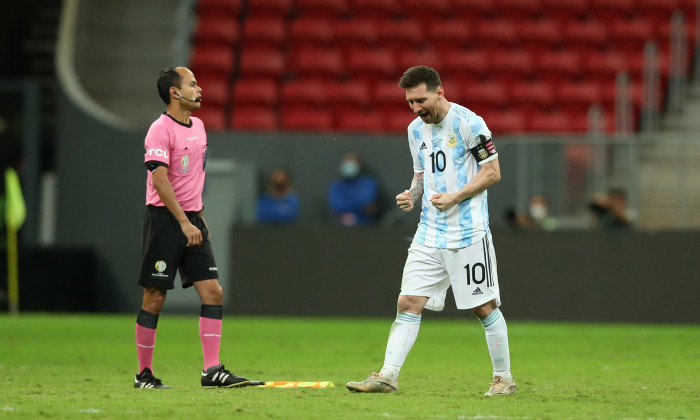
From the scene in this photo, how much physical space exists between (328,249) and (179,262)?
836 centimetres

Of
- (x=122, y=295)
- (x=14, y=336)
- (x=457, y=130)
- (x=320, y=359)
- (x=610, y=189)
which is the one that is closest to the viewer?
(x=457, y=130)

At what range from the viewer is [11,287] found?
678 inches

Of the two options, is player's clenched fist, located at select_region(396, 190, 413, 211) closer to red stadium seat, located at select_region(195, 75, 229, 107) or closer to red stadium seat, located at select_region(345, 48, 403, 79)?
red stadium seat, located at select_region(195, 75, 229, 107)

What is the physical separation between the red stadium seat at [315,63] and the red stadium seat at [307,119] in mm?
905

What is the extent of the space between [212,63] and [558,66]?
6.05 m

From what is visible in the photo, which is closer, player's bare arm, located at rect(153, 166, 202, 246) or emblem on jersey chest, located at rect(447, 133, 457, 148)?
emblem on jersey chest, located at rect(447, 133, 457, 148)

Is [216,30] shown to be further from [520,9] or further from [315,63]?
[520,9]

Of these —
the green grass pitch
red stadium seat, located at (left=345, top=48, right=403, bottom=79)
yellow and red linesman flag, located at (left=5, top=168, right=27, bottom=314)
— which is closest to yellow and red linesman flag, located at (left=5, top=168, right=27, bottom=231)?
yellow and red linesman flag, located at (left=5, top=168, right=27, bottom=314)

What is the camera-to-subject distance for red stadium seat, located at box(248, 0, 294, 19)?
68.4ft

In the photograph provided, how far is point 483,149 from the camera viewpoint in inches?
280

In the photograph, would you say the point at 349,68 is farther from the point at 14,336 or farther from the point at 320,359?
the point at 320,359

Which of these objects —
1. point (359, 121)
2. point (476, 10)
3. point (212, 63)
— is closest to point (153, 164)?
point (359, 121)

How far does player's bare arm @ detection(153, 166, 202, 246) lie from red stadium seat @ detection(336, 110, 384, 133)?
452 inches

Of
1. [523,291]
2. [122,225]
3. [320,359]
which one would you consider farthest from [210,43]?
[320,359]
